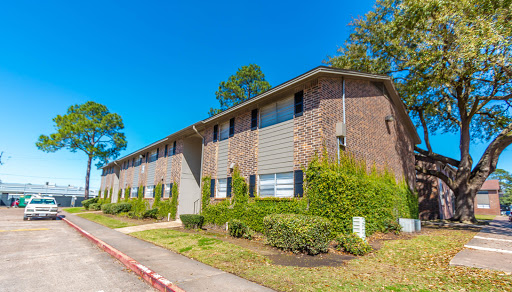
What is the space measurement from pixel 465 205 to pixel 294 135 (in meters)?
15.6

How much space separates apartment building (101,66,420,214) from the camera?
10.3 meters

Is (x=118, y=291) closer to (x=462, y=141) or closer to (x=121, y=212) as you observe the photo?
(x=121, y=212)

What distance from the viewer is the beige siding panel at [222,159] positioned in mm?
14180

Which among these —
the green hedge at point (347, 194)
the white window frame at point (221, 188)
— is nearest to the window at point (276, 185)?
the green hedge at point (347, 194)

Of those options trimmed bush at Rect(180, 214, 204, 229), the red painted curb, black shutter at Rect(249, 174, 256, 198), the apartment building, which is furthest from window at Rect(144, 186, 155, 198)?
the red painted curb

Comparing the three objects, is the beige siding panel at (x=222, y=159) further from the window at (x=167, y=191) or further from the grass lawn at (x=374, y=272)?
the window at (x=167, y=191)

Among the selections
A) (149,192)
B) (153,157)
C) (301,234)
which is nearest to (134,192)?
(149,192)

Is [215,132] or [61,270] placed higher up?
[215,132]

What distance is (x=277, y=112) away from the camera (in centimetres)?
1191

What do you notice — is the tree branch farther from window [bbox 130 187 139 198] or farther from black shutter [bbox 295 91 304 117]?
window [bbox 130 187 139 198]

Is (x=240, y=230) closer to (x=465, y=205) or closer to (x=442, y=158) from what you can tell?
(x=465, y=205)

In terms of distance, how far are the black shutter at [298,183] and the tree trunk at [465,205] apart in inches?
602

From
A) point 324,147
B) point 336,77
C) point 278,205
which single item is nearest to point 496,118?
point 336,77

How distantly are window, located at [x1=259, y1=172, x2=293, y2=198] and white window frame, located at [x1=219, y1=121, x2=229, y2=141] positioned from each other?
4.07 metres
